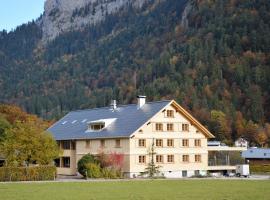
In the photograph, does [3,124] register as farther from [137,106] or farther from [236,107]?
[236,107]

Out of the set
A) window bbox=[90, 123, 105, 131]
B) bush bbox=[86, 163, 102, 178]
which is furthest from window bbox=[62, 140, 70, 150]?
bush bbox=[86, 163, 102, 178]

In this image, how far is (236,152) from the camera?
85312 millimetres

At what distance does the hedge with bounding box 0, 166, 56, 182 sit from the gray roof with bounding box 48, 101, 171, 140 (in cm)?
1083

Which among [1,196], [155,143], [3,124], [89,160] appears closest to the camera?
[1,196]

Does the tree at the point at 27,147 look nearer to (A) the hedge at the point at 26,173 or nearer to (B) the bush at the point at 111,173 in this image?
(A) the hedge at the point at 26,173

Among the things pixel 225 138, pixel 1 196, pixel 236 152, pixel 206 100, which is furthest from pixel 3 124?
pixel 206 100

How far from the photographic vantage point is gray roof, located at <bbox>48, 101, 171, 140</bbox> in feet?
244

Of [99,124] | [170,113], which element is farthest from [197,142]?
[99,124]

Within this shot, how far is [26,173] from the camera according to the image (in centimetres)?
6475

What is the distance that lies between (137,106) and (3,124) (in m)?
18.2

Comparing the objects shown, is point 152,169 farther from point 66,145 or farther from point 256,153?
point 256,153

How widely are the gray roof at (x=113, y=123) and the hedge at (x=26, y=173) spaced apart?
35.5 ft

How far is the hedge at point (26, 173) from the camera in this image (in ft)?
210

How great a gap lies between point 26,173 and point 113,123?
16.3 metres
